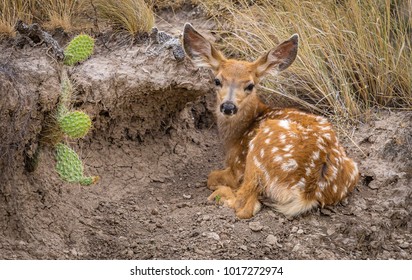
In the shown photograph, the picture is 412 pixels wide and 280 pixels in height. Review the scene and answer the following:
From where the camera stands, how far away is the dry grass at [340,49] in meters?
8.32

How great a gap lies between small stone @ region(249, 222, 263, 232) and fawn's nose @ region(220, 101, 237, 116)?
107 cm

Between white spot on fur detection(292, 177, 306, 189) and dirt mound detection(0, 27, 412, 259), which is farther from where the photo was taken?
white spot on fur detection(292, 177, 306, 189)

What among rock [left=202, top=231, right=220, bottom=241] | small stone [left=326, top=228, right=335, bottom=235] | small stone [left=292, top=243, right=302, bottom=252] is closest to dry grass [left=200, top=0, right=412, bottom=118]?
small stone [left=326, top=228, right=335, bottom=235]

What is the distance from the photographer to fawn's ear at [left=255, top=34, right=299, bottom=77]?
7816 millimetres

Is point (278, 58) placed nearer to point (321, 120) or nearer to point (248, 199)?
point (321, 120)

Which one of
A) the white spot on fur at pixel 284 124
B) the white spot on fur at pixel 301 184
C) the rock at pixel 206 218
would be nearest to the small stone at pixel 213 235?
the rock at pixel 206 218

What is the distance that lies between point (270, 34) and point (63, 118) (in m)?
2.83

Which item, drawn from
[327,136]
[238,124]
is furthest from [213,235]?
[238,124]

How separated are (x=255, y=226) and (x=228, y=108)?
1144mm

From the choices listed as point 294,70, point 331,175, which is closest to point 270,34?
point 294,70

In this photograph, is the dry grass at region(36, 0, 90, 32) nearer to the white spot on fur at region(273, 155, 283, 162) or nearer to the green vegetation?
the green vegetation

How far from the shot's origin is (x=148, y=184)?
8.12 meters

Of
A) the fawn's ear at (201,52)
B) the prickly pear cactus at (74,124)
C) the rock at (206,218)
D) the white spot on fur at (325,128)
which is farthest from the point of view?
the fawn's ear at (201,52)

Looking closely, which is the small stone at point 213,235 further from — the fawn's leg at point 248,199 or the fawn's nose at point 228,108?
the fawn's nose at point 228,108
